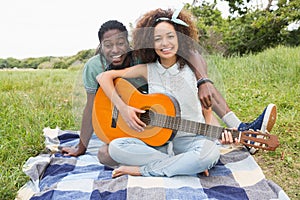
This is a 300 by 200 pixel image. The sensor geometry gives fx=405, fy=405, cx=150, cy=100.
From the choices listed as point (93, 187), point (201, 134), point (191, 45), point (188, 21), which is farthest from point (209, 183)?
point (188, 21)

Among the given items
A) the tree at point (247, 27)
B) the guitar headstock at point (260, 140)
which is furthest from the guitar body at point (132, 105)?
the tree at point (247, 27)

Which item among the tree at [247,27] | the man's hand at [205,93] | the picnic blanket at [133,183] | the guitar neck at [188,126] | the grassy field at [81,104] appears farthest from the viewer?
the tree at [247,27]

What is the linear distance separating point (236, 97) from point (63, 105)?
5.32 feet

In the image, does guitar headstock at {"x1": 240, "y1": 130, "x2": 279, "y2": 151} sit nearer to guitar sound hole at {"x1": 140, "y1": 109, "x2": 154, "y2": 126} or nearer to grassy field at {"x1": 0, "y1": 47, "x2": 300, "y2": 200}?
grassy field at {"x1": 0, "y1": 47, "x2": 300, "y2": 200}

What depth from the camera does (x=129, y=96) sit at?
2168 millimetres

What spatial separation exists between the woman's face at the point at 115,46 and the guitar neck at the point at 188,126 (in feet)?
1.35

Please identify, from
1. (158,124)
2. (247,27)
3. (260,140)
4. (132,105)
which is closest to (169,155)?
(158,124)

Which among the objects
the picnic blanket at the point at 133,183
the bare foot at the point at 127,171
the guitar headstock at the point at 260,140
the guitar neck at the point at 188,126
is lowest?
the picnic blanket at the point at 133,183

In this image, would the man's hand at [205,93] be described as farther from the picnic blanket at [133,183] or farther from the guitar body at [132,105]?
the picnic blanket at [133,183]

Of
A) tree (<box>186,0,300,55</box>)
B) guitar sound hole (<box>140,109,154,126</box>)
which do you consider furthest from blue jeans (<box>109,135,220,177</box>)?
tree (<box>186,0,300,55</box>)

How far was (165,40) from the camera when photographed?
82.8 inches

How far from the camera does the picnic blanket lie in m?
1.91

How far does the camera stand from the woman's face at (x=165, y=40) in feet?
6.89

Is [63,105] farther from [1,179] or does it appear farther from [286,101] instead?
[286,101]
